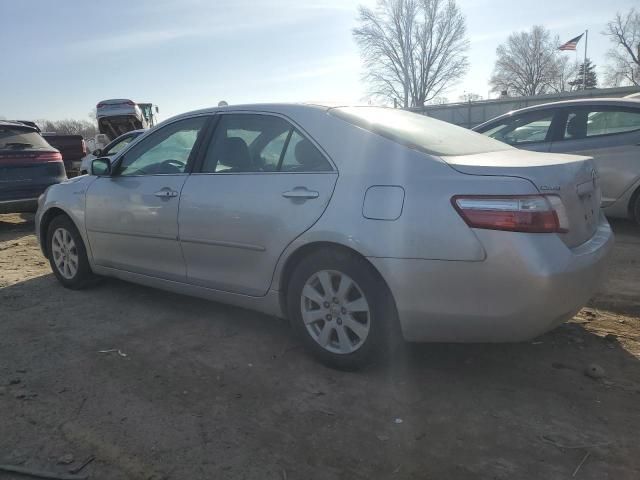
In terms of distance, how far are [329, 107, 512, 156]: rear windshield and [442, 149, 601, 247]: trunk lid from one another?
0.15 meters

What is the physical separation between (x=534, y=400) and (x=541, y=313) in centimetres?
53

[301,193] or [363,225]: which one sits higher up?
[301,193]

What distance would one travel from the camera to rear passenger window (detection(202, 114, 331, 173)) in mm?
3273

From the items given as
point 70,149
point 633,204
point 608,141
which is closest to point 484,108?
point 70,149

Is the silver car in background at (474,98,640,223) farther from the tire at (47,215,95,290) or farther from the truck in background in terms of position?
the truck in background

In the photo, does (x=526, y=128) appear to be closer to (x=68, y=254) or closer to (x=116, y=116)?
(x=68, y=254)

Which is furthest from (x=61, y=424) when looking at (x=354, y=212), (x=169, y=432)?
(x=354, y=212)

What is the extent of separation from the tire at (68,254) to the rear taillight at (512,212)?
3527 mm

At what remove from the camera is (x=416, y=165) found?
2826 millimetres

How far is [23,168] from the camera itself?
26.8 ft

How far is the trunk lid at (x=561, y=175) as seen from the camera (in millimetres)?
2660

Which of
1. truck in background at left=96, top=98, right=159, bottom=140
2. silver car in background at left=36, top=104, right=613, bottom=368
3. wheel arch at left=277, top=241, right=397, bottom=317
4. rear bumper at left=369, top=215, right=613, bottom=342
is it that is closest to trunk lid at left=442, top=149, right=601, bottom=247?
silver car in background at left=36, top=104, right=613, bottom=368

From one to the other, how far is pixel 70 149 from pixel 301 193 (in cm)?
1224

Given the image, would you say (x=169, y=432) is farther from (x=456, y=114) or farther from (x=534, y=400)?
(x=456, y=114)
